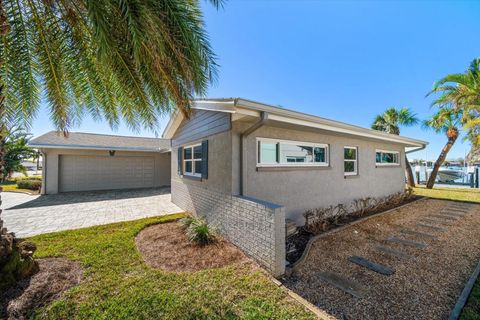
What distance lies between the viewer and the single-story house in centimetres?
418

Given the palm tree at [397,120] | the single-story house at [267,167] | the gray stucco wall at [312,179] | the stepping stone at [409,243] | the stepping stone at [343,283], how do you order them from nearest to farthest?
the stepping stone at [343,283], the single-story house at [267,167], the stepping stone at [409,243], the gray stucco wall at [312,179], the palm tree at [397,120]

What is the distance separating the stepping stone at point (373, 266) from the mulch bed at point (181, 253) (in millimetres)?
2338

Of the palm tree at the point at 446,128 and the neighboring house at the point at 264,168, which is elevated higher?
the palm tree at the point at 446,128

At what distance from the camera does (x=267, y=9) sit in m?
6.39

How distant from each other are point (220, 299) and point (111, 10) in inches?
181

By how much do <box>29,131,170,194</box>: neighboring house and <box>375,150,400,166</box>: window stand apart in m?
13.3

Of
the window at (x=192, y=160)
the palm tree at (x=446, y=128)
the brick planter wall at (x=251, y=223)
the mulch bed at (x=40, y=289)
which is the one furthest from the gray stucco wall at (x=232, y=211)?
the palm tree at (x=446, y=128)

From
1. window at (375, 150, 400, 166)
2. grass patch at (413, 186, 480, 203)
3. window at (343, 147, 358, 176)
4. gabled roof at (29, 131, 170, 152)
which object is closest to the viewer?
window at (343, 147, 358, 176)

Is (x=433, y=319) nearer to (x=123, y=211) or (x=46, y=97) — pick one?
(x=46, y=97)

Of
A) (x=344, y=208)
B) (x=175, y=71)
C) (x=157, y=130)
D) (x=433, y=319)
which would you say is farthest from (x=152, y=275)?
(x=344, y=208)

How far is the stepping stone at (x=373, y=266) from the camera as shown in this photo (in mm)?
3787

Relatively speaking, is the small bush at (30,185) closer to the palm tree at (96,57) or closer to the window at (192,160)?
the window at (192,160)

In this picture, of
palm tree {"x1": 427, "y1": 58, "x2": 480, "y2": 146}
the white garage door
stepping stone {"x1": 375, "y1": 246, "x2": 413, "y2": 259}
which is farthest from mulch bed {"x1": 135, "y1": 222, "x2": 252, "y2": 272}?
the white garage door

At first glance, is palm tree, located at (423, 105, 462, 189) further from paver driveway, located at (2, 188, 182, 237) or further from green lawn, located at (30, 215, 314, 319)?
paver driveway, located at (2, 188, 182, 237)
